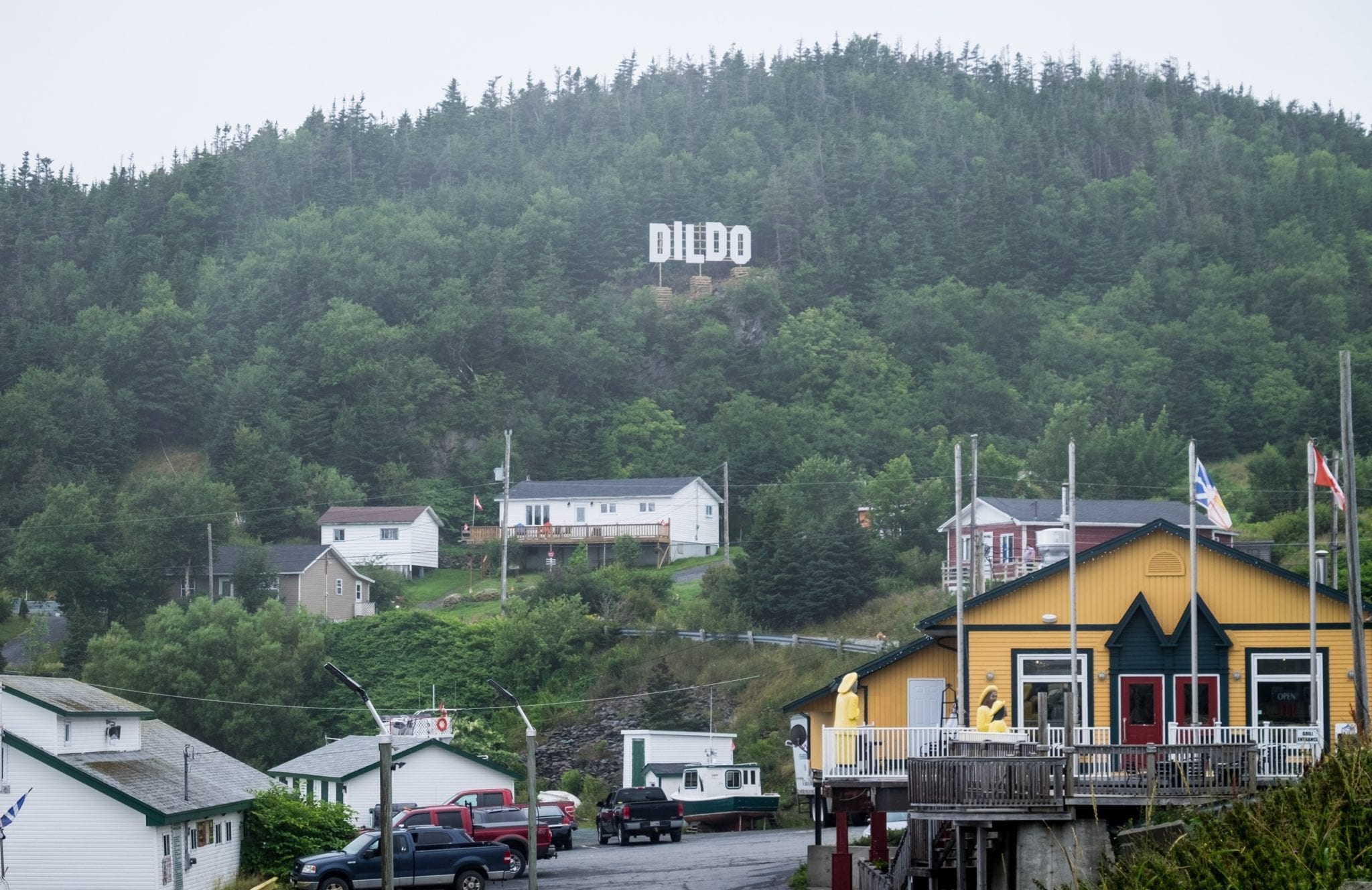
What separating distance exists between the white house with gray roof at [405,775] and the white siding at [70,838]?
44.6 ft

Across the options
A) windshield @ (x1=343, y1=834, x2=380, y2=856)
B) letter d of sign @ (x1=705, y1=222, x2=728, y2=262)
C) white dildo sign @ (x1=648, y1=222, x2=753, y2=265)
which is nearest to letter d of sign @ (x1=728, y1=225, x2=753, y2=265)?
white dildo sign @ (x1=648, y1=222, x2=753, y2=265)

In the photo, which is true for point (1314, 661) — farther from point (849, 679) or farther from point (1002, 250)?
point (1002, 250)

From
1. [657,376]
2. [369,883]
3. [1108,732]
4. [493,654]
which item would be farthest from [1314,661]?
[657,376]

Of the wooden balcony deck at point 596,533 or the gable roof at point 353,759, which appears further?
the wooden balcony deck at point 596,533

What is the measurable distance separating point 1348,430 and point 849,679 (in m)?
9.71

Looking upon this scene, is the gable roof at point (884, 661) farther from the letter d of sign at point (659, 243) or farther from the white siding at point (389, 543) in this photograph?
the letter d of sign at point (659, 243)

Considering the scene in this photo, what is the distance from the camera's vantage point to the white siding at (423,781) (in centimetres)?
5053

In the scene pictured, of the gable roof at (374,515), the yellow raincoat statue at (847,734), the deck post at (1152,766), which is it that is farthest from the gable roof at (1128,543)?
the gable roof at (374,515)

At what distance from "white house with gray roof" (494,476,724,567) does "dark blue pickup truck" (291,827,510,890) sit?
201 feet

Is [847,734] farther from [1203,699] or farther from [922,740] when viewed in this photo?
[1203,699]

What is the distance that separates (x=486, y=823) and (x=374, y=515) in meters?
65.4

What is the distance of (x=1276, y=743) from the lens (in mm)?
28016

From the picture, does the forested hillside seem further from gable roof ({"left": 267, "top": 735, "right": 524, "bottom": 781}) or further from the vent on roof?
the vent on roof

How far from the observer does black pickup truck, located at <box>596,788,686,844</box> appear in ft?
153
